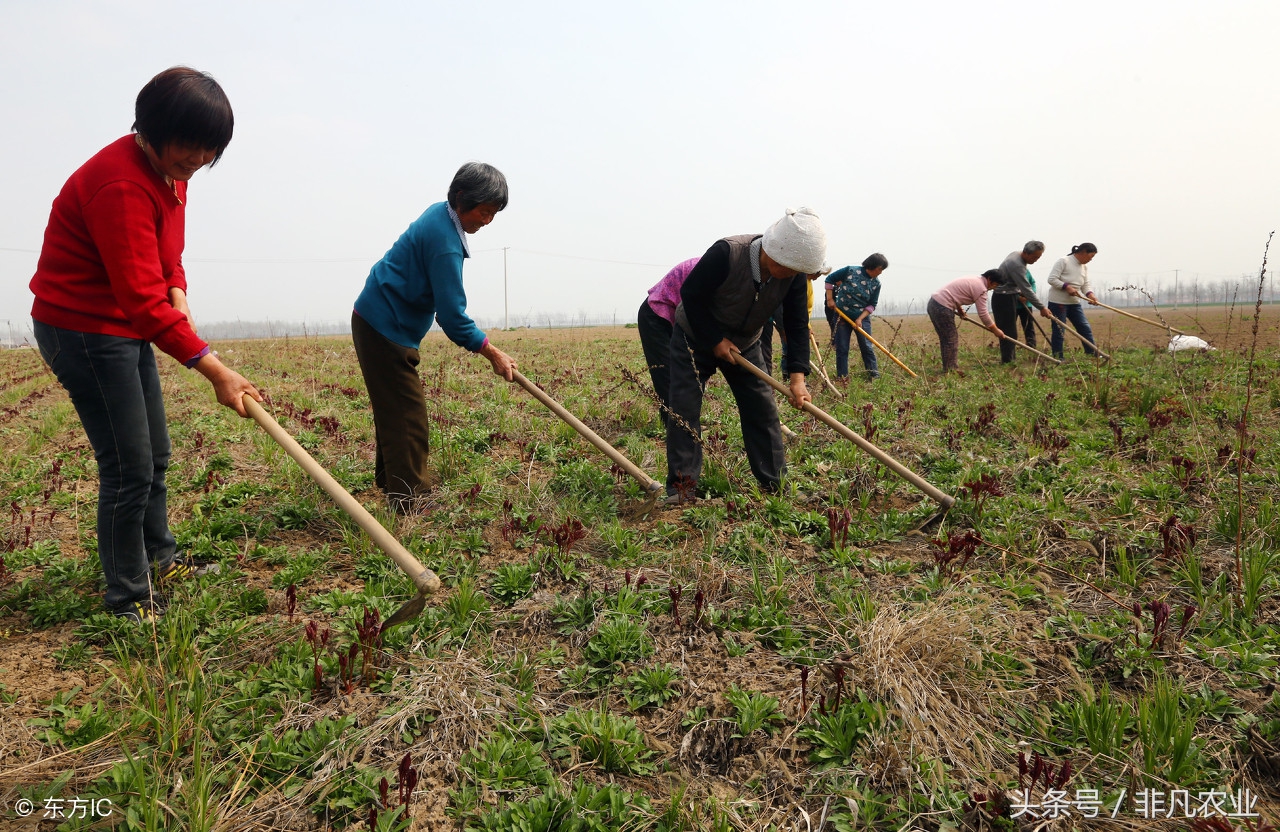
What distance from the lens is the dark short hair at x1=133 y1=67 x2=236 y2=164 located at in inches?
95.9

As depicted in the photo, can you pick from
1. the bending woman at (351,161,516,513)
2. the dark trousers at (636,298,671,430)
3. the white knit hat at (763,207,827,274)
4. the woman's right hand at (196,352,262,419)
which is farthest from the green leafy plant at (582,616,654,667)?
the dark trousers at (636,298,671,430)

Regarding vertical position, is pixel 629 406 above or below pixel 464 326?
below

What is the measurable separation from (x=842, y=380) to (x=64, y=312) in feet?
27.1

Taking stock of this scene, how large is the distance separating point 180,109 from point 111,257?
59 centimetres

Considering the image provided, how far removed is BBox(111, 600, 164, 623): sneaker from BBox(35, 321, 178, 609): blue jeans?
22mm

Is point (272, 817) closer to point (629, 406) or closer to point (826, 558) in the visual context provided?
point (826, 558)

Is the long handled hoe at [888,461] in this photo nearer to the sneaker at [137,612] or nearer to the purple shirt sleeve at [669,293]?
the purple shirt sleeve at [669,293]

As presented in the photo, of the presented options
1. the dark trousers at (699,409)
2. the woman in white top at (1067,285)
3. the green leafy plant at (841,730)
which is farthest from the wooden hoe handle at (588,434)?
the woman in white top at (1067,285)

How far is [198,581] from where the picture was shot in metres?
3.23

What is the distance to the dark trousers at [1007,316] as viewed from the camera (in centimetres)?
1038

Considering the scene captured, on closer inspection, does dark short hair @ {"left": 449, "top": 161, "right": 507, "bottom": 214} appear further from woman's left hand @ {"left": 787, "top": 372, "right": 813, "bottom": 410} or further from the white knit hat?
woman's left hand @ {"left": 787, "top": 372, "right": 813, "bottom": 410}

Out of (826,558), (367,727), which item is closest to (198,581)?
(367,727)

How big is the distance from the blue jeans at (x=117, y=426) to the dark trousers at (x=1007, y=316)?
10.5 m

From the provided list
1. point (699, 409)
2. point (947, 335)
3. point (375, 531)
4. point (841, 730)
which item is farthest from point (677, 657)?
point (947, 335)
